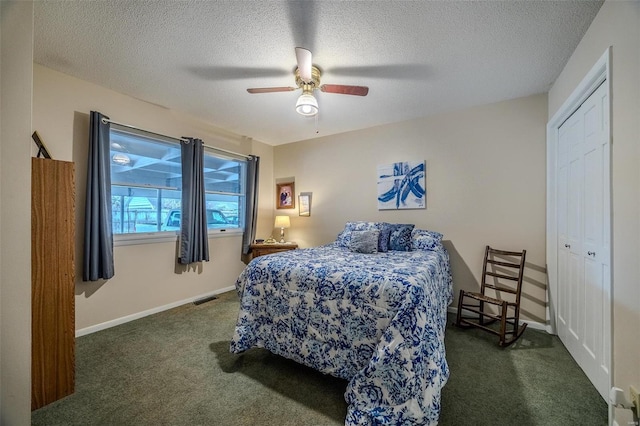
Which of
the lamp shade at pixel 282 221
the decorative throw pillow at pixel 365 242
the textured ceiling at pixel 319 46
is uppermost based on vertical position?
the textured ceiling at pixel 319 46

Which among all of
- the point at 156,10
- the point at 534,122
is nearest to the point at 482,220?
the point at 534,122

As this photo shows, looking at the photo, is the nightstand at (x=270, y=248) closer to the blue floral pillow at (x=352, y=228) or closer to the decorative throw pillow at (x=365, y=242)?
the blue floral pillow at (x=352, y=228)

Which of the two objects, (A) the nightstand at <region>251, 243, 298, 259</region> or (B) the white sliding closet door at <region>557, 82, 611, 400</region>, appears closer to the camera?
(B) the white sliding closet door at <region>557, 82, 611, 400</region>

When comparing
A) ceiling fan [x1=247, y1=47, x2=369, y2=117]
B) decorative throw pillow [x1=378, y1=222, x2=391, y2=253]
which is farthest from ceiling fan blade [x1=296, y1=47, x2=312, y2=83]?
decorative throw pillow [x1=378, y1=222, x2=391, y2=253]

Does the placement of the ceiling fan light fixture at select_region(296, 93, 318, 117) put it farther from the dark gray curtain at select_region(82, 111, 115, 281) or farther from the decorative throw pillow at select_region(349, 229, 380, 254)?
the dark gray curtain at select_region(82, 111, 115, 281)

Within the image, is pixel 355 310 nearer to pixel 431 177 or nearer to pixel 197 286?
pixel 431 177

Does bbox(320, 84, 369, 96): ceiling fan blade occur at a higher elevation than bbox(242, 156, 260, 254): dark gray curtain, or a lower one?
higher

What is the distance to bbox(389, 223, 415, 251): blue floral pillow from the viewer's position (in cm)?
296

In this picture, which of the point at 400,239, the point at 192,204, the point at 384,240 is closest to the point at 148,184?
the point at 192,204

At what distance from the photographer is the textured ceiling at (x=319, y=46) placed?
164 centimetres

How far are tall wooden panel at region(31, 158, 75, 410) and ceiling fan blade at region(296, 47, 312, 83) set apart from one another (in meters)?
1.78

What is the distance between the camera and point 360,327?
160 centimetres

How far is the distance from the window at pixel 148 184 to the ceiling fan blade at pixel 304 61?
7.13 feet

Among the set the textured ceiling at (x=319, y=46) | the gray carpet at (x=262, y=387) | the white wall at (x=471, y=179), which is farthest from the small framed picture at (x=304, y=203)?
the gray carpet at (x=262, y=387)
